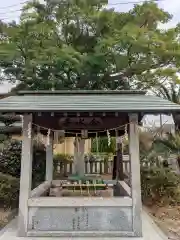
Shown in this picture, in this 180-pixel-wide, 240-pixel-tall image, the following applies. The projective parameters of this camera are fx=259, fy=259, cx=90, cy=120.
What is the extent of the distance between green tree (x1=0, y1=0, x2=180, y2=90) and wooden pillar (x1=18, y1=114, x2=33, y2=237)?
5.06 m

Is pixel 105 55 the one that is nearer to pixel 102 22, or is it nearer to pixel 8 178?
pixel 102 22

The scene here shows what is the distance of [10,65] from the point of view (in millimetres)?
12172

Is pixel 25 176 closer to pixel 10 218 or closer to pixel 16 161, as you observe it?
pixel 10 218

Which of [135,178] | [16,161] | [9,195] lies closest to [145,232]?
[135,178]

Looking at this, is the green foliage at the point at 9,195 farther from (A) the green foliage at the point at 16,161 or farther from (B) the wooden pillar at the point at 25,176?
(B) the wooden pillar at the point at 25,176

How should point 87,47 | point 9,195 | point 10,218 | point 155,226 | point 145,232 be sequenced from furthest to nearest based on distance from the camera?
point 87,47 < point 9,195 < point 10,218 < point 155,226 < point 145,232

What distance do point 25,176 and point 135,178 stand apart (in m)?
2.47

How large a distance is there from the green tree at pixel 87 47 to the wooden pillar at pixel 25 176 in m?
5.06

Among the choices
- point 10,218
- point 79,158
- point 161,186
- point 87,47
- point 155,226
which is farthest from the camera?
point 87,47

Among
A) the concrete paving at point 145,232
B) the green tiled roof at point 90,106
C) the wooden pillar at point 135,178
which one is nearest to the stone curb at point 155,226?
the concrete paving at point 145,232

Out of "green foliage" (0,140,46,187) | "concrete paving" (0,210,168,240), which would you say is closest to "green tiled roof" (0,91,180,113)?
"concrete paving" (0,210,168,240)

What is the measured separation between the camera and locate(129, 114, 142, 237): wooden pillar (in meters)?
5.66

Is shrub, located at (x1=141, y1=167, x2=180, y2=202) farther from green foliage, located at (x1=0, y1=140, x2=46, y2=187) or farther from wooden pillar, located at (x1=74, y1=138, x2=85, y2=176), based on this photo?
green foliage, located at (x1=0, y1=140, x2=46, y2=187)

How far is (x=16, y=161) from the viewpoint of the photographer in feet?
32.6
